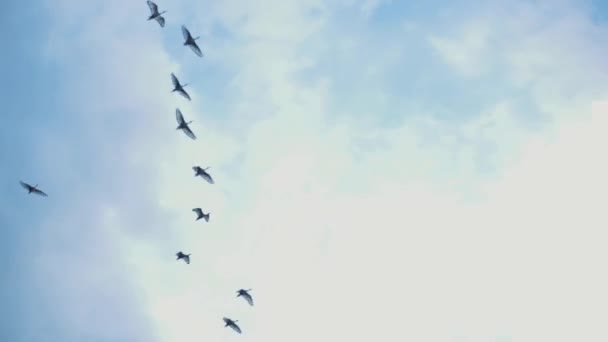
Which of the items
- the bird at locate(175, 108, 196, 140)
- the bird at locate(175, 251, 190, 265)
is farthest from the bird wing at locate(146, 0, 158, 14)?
the bird at locate(175, 251, 190, 265)

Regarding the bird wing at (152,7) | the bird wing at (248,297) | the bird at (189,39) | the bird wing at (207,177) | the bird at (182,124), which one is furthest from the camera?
the bird wing at (248,297)

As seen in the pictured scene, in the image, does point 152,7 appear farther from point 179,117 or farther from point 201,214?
point 201,214

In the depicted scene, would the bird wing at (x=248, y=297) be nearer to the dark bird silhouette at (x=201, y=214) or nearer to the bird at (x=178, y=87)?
the dark bird silhouette at (x=201, y=214)

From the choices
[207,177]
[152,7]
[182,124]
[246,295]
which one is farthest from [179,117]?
[246,295]

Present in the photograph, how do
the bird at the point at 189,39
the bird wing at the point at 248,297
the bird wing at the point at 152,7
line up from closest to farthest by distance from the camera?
1. the bird wing at the point at 152,7
2. the bird at the point at 189,39
3. the bird wing at the point at 248,297

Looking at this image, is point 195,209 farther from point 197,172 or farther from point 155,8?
point 155,8

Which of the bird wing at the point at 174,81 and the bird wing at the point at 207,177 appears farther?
the bird wing at the point at 207,177

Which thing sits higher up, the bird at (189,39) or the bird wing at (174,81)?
the bird at (189,39)

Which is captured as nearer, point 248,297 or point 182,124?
point 182,124

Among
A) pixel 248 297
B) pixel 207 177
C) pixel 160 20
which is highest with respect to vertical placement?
pixel 160 20

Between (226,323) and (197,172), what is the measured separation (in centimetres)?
2820

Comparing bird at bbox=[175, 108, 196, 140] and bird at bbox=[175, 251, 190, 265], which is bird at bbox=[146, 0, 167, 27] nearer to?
bird at bbox=[175, 108, 196, 140]

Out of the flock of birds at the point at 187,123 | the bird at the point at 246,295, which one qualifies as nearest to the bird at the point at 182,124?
the flock of birds at the point at 187,123

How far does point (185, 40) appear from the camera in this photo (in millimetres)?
73188
